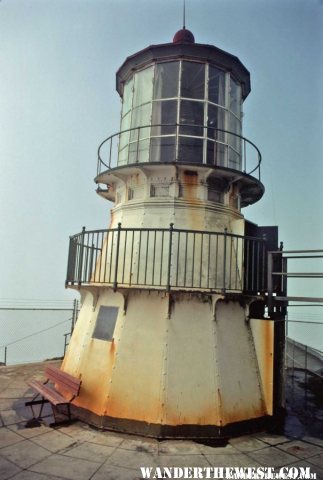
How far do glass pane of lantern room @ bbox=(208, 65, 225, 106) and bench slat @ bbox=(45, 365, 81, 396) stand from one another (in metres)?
7.72

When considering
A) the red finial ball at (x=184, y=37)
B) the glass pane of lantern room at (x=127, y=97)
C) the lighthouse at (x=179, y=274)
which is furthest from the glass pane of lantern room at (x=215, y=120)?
the glass pane of lantern room at (x=127, y=97)

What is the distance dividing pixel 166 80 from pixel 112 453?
8606 millimetres

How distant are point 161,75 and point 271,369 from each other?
7.85 meters

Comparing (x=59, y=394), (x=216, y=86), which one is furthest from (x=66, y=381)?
(x=216, y=86)

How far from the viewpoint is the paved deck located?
537cm

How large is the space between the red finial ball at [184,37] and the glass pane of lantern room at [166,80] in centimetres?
99

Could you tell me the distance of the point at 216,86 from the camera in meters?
9.28

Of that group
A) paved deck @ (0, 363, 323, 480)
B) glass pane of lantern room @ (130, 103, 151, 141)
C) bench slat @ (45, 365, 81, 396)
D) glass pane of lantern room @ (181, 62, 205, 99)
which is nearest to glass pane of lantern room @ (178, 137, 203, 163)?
glass pane of lantern room @ (130, 103, 151, 141)

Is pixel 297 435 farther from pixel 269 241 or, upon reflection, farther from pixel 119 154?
pixel 119 154

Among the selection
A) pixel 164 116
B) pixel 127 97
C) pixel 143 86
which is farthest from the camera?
pixel 127 97

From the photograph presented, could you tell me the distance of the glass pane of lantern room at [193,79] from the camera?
29.6 feet

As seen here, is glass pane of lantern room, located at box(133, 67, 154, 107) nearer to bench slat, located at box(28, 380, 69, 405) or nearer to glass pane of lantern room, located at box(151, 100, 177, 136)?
glass pane of lantern room, located at box(151, 100, 177, 136)

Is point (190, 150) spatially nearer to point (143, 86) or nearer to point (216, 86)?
point (216, 86)

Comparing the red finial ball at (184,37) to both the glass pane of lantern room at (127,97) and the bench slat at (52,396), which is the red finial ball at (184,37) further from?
the bench slat at (52,396)
